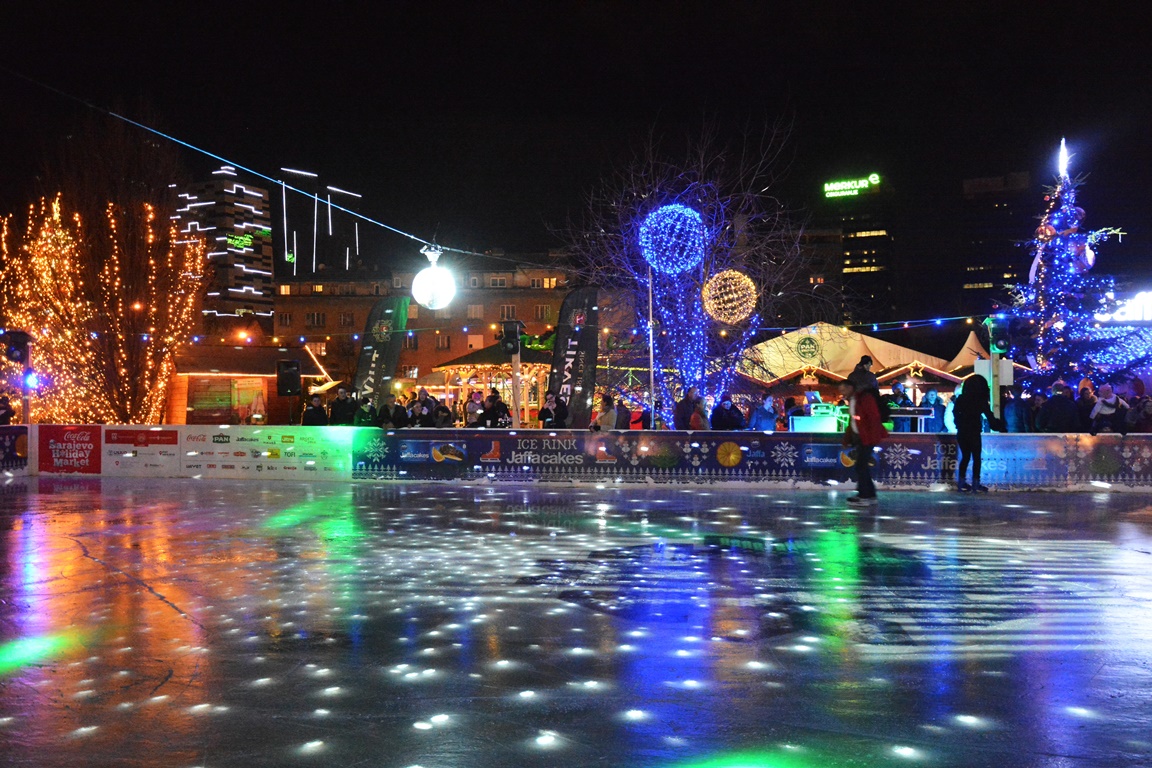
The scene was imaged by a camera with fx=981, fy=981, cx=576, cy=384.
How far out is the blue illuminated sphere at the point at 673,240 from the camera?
2098 centimetres

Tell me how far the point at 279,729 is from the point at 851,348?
22.9 metres

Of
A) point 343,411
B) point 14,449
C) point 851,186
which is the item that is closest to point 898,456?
point 343,411

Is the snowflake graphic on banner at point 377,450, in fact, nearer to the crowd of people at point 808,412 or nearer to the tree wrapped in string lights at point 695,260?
the crowd of people at point 808,412

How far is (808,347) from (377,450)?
12058 mm

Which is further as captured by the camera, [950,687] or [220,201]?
[220,201]

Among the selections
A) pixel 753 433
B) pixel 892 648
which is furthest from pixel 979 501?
pixel 892 648

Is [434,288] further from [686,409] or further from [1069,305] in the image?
[1069,305]

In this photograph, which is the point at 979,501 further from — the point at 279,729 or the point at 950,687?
the point at 279,729

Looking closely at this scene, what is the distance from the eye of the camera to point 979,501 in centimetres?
1378

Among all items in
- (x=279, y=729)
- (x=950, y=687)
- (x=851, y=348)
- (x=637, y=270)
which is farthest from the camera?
(x=851, y=348)

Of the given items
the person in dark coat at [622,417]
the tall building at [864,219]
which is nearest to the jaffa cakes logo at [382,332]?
the person in dark coat at [622,417]

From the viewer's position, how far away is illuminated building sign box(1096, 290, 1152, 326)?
2775 centimetres

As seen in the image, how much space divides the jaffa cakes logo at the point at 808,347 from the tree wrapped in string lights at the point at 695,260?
115 cm

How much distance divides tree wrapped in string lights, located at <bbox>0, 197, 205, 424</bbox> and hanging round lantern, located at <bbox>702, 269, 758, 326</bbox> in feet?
49.6
